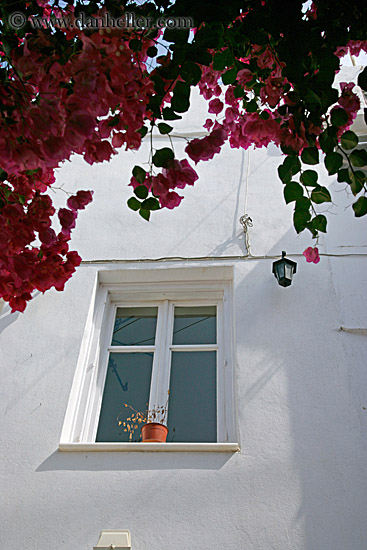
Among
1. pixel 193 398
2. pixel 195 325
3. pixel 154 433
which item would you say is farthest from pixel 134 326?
pixel 154 433

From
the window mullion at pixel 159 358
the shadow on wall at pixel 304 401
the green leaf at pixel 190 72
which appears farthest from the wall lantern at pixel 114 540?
the green leaf at pixel 190 72

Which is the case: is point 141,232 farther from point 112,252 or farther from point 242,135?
point 242,135

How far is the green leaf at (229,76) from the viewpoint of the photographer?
1.78 meters

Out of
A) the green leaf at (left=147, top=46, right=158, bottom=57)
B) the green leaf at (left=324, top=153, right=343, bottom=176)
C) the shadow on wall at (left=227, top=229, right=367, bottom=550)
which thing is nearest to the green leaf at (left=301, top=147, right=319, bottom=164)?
the green leaf at (left=324, top=153, right=343, bottom=176)

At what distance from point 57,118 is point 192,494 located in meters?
1.81

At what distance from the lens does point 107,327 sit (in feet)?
10.8

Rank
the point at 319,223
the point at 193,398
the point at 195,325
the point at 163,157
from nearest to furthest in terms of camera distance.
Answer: the point at 163,157, the point at 319,223, the point at 193,398, the point at 195,325

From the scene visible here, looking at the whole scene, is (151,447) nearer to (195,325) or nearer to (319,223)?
(195,325)

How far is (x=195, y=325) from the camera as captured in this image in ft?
10.7

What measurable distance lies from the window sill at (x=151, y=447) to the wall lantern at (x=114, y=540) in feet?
1.25

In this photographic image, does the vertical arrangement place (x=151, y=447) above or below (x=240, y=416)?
below

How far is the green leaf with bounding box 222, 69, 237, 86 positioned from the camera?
1780 mm

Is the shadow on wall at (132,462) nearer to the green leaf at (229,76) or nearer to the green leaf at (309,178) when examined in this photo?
the green leaf at (309,178)

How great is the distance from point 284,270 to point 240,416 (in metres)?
0.94
